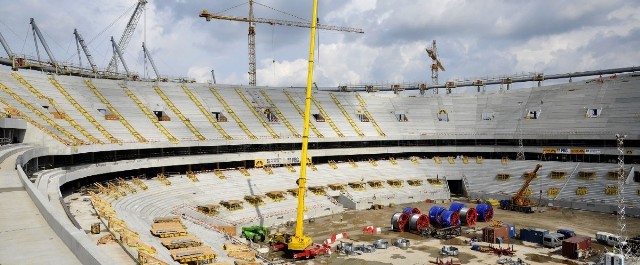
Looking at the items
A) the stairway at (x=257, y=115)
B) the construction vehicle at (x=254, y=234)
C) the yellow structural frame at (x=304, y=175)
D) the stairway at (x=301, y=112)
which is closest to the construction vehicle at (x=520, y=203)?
the stairway at (x=301, y=112)

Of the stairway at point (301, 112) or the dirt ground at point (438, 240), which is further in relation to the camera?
the stairway at point (301, 112)

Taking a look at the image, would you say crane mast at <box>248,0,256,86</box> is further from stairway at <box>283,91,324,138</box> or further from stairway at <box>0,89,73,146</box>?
stairway at <box>0,89,73,146</box>

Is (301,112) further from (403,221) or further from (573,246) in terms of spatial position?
(573,246)

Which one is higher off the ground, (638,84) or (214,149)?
(638,84)

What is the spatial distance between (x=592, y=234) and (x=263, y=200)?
37789 mm

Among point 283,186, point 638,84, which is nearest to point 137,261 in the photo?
point 283,186

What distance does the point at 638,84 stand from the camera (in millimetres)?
76500

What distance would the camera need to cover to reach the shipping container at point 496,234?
4575 centimetres

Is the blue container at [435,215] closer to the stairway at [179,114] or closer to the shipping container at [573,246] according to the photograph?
the shipping container at [573,246]

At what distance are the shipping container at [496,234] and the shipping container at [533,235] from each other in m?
1.71

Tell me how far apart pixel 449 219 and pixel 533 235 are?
828 centimetres

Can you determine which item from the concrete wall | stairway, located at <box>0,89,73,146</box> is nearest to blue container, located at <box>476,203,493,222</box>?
stairway, located at <box>0,89,73,146</box>

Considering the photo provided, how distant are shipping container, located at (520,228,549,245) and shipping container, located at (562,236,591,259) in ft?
11.4

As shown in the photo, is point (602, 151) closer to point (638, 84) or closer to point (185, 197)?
point (638, 84)
